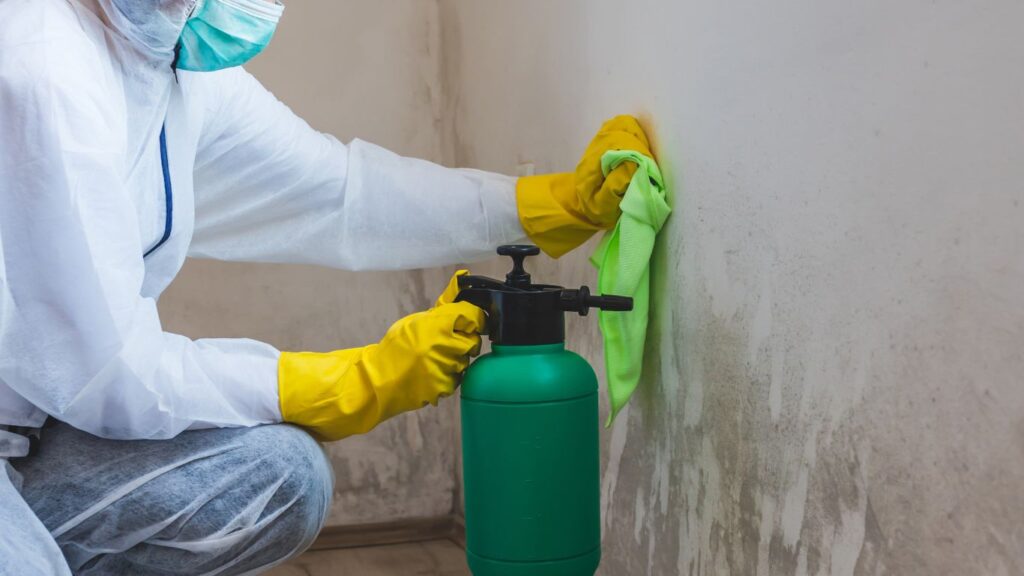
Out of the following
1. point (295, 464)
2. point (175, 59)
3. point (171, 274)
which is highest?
point (175, 59)

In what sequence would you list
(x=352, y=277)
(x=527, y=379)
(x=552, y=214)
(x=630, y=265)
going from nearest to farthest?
1. (x=527, y=379)
2. (x=630, y=265)
3. (x=552, y=214)
4. (x=352, y=277)

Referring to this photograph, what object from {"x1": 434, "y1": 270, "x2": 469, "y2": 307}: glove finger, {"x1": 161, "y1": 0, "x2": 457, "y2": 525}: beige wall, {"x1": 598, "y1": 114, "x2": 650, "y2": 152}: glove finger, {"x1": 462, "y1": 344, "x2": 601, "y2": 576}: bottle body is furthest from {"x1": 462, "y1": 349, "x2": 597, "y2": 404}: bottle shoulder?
{"x1": 161, "y1": 0, "x2": 457, "y2": 525}: beige wall

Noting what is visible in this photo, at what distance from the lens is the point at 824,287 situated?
1030mm

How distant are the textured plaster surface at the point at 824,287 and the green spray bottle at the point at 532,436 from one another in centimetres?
15

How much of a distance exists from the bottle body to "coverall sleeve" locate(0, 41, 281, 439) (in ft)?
1.23

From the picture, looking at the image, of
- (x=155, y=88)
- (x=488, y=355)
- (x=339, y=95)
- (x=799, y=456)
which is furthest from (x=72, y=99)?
(x=339, y=95)

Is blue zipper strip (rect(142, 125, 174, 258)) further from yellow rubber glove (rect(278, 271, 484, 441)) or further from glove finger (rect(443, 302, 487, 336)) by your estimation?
glove finger (rect(443, 302, 487, 336))

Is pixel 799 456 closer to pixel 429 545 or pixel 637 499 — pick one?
pixel 637 499

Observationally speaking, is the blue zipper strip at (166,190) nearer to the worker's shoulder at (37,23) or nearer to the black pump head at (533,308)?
the worker's shoulder at (37,23)

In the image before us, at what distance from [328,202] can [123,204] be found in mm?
474

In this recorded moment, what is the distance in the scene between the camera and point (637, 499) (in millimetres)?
1520

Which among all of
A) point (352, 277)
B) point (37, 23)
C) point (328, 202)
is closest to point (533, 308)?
point (328, 202)

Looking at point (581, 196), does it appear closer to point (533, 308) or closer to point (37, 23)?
point (533, 308)

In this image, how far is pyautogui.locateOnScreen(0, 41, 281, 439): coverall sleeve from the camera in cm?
107
